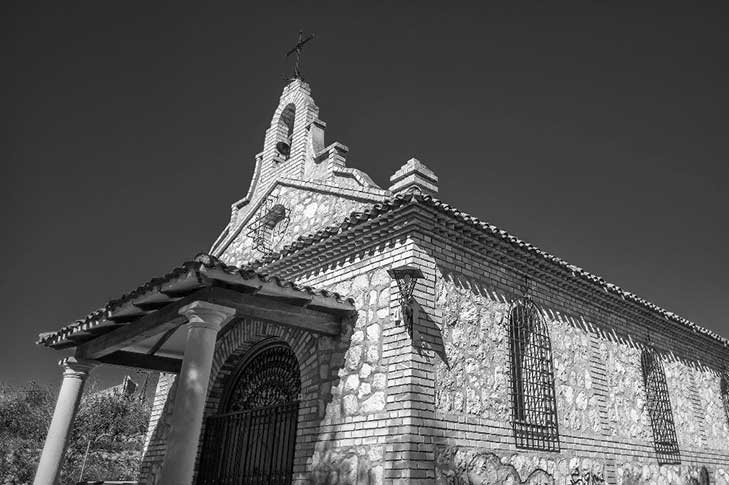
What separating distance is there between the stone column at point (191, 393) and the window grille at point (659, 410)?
8.34 metres

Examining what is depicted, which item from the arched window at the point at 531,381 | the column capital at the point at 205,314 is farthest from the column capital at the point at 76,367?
the arched window at the point at 531,381

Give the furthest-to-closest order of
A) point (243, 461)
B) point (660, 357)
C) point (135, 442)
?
1. point (135, 442)
2. point (660, 357)
3. point (243, 461)

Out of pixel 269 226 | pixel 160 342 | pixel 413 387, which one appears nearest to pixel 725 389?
pixel 413 387

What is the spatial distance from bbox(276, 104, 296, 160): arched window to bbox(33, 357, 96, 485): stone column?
5530 mm

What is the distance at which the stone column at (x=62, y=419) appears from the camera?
7.50m

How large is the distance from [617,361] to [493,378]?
391 cm

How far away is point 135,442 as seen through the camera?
22.7m

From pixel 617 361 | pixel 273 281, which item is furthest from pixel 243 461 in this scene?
pixel 617 361

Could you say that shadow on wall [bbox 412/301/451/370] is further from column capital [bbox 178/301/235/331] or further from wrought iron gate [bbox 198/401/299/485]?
wrought iron gate [bbox 198/401/299/485]

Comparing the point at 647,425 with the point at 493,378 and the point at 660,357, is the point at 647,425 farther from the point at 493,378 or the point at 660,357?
the point at 493,378

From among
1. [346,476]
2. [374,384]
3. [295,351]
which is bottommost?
[346,476]

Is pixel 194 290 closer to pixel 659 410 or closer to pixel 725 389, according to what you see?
pixel 659 410

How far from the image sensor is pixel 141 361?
8.80 m

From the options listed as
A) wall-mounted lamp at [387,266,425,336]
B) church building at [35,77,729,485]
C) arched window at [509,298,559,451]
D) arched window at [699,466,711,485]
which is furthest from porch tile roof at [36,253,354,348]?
arched window at [699,466,711,485]
